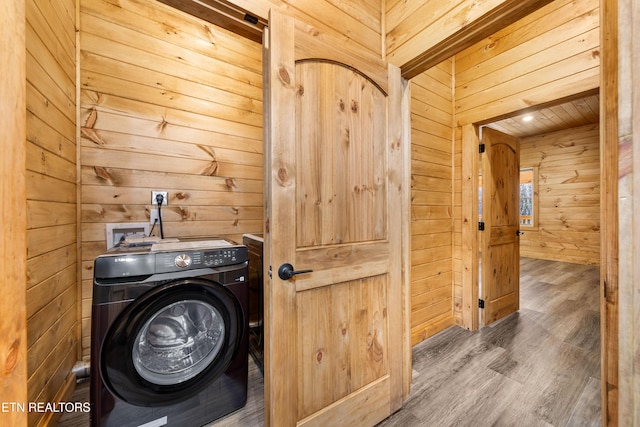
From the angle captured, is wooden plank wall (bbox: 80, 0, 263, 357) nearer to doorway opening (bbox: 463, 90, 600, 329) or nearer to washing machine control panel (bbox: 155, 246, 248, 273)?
washing machine control panel (bbox: 155, 246, 248, 273)

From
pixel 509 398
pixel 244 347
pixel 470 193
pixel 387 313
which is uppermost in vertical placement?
pixel 470 193

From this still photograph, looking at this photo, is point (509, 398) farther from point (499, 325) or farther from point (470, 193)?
point (470, 193)

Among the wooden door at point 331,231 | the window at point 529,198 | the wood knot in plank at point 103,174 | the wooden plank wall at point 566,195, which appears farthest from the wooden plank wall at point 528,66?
the window at point 529,198

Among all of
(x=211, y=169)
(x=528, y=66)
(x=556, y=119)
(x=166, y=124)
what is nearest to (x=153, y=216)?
(x=211, y=169)

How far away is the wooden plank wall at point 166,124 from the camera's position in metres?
1.69

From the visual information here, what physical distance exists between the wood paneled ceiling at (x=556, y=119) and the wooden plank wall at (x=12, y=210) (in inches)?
199

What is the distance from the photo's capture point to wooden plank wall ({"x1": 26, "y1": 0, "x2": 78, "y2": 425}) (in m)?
1.13

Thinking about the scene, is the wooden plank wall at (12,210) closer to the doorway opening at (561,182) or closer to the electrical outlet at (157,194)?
the electrical outlet at (157,194)

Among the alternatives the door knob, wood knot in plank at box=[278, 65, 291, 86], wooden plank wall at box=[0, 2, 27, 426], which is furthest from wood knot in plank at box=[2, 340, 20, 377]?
wood knot in plank at box=[278, 65, 291, 86]

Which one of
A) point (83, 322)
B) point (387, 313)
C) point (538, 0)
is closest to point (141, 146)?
point (83, 322)

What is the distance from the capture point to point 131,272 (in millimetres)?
1157

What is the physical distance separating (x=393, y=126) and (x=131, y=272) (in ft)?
5.23

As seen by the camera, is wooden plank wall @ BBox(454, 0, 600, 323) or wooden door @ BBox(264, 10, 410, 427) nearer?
wooden door @ BBox(264, 10, 410, 427)

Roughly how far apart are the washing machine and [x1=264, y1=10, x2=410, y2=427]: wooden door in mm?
381
